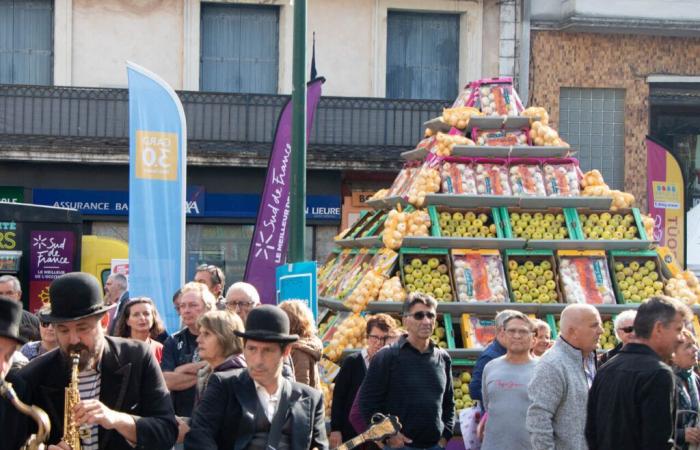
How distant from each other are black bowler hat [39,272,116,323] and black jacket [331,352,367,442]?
15.4ft

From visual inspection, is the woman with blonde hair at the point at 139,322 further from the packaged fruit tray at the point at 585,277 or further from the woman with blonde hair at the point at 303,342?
the packaged fruit tray at the point at 585,277

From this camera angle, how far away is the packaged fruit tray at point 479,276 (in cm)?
1225

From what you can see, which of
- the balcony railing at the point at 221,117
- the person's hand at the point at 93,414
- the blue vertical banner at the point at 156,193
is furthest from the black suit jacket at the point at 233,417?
the balcony railing at the point at 221,117

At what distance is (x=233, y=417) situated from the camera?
18.9ft

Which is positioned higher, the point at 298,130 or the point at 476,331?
the point at 298,130

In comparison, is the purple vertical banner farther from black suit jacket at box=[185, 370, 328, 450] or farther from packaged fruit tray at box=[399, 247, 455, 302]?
black suit jacket at box=[185, 370, 328, 450]

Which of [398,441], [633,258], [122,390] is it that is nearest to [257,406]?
[122,390]

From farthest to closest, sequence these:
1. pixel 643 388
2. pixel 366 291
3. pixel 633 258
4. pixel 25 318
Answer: pixel 633 258, pixel 366 291, pixel 25 318, pixel 643 388

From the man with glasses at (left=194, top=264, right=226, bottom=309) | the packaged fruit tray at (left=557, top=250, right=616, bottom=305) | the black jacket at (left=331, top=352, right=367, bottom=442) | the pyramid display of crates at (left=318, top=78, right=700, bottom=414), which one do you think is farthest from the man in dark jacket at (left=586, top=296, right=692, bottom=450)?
the packaged fruit tray at (left=557, top=250, right=616, bottom=305)

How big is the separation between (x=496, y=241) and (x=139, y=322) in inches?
179

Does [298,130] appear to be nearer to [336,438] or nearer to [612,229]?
[612,229]

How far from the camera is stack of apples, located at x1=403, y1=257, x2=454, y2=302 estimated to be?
12.2 meters

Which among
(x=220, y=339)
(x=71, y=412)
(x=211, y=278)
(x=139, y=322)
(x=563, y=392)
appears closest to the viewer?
(x=71, y=412)

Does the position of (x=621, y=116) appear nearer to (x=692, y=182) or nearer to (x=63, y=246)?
(x=692, y=182)
